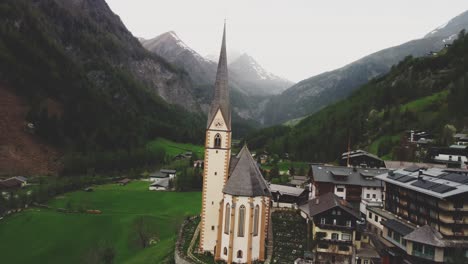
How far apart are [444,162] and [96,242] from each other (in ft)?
265

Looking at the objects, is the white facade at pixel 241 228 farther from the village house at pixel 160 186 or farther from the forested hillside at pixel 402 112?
the forested hillside at pixel 402 112

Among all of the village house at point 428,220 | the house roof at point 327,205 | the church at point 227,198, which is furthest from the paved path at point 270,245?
the village house at point 428,220

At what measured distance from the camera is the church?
142 feet

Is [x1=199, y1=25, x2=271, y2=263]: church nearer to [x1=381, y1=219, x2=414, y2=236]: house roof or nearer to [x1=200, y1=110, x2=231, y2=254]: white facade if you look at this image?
[x1=200, y1=110, x2=231, y2=254]: white facade

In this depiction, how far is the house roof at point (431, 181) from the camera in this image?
42156 mm

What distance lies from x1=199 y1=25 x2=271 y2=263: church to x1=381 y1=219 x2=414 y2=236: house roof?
57.2ft

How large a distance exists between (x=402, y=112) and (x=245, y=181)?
103962mm

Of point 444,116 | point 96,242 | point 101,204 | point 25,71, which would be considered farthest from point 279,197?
point 25,71

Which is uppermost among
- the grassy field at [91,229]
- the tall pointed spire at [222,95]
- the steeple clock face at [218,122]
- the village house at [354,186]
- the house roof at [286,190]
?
the tall pointed spire at [222,95]

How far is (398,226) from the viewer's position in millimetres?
47344

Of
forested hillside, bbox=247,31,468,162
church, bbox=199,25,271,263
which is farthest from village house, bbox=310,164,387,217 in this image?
forested hillside, bbox=247,31,468,162

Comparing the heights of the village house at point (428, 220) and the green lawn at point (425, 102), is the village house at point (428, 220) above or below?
below

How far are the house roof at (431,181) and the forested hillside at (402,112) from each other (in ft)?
185

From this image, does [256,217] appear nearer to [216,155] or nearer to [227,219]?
[227,219]
